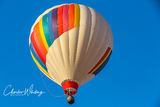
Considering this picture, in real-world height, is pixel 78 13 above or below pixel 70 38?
above

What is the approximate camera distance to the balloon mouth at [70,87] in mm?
13422

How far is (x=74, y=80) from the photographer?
1347 cm

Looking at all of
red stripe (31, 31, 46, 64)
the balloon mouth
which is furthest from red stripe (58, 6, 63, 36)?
the balloon mouth

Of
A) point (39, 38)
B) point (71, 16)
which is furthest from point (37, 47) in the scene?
point (71, 16)

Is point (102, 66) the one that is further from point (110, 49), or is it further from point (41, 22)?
point (41, 22)

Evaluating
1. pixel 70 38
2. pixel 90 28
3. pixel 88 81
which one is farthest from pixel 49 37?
pixel 88 81

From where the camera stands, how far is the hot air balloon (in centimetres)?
1341

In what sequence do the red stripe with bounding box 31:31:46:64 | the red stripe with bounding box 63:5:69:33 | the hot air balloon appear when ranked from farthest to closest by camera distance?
the red stripe with bounding box 31:31:46:64 < the red stripe with bounding box 63:5:69:33 < the hot air balloon

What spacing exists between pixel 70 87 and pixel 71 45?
1745mm

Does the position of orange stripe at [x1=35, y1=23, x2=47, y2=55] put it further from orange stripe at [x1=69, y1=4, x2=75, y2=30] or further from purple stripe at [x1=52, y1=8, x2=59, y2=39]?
orange stripe at [x1=69, y1=4, x2=75, y2=30]

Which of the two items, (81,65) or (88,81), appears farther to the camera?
(88,81)

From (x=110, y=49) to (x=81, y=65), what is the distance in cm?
204

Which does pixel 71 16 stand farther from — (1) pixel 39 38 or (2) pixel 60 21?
(1) pixel 39 38

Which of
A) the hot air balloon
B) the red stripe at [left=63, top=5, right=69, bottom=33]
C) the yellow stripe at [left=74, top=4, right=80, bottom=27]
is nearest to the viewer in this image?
the hot air balloon
